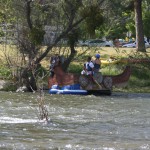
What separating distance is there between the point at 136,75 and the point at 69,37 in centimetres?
519

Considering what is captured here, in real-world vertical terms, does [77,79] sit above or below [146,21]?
below

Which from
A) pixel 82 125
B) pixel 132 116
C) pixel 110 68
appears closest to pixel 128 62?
pixel 110 68

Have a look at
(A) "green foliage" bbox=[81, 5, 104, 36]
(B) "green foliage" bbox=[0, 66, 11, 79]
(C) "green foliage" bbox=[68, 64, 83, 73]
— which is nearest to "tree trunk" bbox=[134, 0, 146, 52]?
(C) "green foliage" bbox=[68, 64, 83, 73]

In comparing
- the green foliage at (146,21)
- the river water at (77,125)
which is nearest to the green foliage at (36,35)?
the river water at (77,125)

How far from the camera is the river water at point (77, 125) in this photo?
14086mm

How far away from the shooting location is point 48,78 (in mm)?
31453

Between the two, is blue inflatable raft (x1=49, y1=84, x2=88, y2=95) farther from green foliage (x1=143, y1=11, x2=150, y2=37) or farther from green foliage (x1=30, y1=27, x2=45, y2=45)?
green foliage (x1=143, y1=11, x2=150, y2=37)

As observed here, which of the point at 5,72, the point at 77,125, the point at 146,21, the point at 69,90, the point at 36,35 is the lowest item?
the point at 77,125

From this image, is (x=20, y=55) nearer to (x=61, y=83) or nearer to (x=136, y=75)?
(x=61, y=83)

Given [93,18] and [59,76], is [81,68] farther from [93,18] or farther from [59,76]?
[93,18]

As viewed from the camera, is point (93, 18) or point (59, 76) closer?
point (93, 18)

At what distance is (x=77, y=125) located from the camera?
1742 cm

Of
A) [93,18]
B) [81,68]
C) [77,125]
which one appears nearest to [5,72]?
[81,68]

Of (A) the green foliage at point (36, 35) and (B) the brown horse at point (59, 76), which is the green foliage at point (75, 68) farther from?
(A) the green foliage at point (36, 35)
